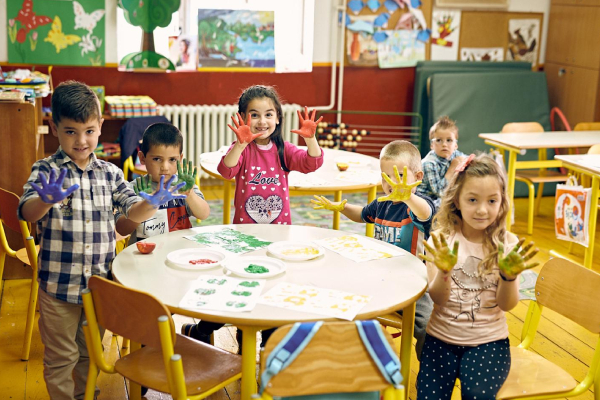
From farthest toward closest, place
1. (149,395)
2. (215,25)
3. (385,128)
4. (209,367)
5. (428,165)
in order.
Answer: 1. (385,128)
2. (215,25)
3. (428,165)
4. (149,395)
5. (209,367)

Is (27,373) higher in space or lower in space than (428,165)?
lower

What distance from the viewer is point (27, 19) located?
206 inches

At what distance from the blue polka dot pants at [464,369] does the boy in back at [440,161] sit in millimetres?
1733

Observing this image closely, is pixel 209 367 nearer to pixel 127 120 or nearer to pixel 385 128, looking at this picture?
pixel 127 120

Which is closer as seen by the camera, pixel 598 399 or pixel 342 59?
pixel 598 399

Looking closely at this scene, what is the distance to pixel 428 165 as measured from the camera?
12.7 feet

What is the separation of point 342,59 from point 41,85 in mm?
2816

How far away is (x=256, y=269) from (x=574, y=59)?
506cm

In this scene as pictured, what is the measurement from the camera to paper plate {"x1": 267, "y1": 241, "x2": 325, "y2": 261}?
7.41 ft

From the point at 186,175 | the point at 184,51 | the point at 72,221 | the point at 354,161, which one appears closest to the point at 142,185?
the point at 186,175

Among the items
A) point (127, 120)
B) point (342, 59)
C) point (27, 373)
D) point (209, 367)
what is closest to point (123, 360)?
point (209, 367)

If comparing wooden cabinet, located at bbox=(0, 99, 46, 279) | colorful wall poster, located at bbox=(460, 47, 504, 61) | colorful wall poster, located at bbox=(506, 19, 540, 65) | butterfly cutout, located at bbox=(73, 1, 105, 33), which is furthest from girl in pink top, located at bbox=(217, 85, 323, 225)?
colorful wall poster, located at bbox=(506, 19, 540, 65)

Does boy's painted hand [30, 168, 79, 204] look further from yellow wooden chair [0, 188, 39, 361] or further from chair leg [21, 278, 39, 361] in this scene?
chair leg [21, 278, 39, 361]

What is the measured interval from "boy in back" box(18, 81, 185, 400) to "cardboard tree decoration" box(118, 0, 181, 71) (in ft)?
11.2
